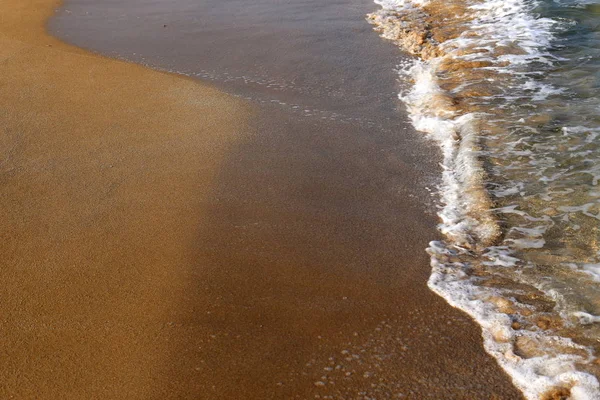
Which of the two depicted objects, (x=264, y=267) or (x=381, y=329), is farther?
(x=264, y=267)

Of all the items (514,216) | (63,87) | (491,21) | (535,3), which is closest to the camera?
(514,216)

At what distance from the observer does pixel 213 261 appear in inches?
143

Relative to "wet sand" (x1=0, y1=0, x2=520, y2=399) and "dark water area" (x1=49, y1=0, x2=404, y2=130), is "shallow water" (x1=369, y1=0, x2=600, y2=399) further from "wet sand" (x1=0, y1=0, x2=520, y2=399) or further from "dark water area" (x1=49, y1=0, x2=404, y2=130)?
"dark water area" (x1=49, y1=0, x2=404, y2=130)

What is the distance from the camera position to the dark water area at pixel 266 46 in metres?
6.00

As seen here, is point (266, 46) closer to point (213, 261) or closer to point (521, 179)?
point (521, 179)

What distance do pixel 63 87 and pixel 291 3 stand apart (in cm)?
434

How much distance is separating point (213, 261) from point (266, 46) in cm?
441

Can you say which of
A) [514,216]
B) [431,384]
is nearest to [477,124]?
[514,216]

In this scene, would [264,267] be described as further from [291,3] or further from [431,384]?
[291,3]

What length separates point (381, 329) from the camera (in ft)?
10.2

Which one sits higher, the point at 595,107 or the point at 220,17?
the point at 220,17

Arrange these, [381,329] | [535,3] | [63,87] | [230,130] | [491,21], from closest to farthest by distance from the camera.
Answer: [381,329] → [230,130] → [63,87] → [491,21] → [535,3]

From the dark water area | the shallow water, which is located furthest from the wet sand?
the dark water area

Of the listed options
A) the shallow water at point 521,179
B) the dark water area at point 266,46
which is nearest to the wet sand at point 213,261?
the shallow water at point 521,179
